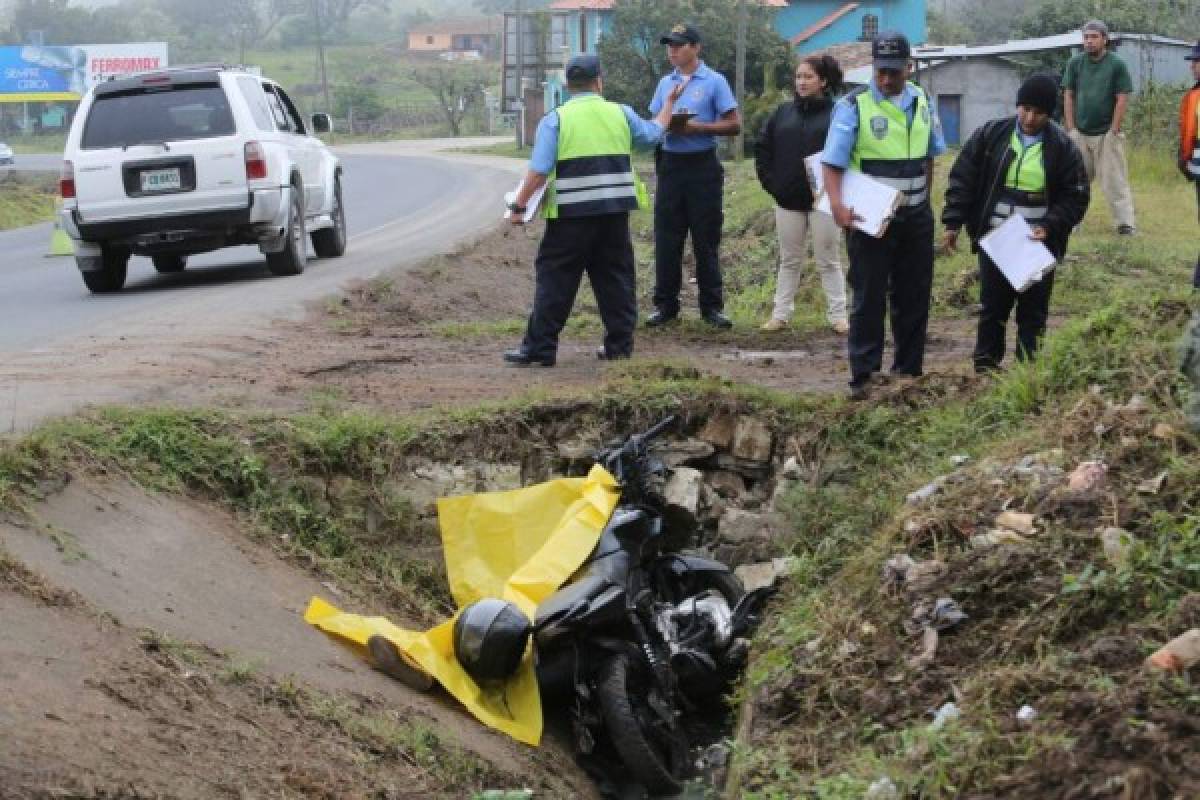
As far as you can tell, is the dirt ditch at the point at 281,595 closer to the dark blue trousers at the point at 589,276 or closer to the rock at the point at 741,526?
the rock at the point at 741,526

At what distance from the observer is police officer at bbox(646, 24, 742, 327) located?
10703mm

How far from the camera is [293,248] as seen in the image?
1519cm

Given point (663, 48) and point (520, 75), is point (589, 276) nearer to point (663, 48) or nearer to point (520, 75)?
point (663, 48)

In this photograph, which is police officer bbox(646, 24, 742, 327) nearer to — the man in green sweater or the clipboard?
the clipboard

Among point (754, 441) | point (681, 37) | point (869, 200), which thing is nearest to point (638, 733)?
point (754, 441)

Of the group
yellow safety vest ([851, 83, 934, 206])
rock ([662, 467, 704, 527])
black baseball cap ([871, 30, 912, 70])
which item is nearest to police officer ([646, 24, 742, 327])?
yellow safety vest ([851, 83, 934, 206])

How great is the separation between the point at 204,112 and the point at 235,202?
2.98 ft

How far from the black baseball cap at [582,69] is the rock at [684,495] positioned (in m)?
2.38

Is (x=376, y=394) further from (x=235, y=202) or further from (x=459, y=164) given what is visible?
(x=459, y=164)

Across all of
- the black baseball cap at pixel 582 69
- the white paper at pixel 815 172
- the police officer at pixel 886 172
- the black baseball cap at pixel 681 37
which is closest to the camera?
the police officer at pixel 886 172

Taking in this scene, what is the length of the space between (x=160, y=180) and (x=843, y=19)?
55.6m

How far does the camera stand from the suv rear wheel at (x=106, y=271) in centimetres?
1470

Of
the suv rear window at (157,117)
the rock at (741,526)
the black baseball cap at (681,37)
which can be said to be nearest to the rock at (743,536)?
the rock at (741,526)

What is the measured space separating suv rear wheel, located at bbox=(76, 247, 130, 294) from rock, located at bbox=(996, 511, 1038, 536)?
10.4 meters
